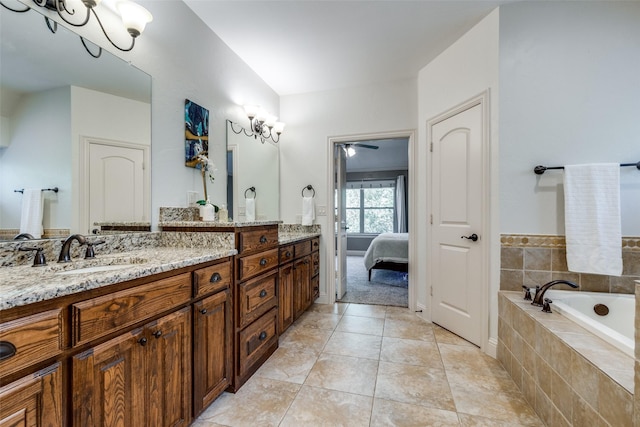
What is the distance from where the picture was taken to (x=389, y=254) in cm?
420

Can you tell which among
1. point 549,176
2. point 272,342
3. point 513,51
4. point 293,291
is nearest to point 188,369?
point 272,342

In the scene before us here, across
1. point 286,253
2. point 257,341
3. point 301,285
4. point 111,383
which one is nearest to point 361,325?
point 301,285

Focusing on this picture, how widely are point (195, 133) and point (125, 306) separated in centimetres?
143

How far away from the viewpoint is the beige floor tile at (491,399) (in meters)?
1.44

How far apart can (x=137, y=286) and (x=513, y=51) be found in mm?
2704

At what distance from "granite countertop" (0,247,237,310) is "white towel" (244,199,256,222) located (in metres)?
1.32

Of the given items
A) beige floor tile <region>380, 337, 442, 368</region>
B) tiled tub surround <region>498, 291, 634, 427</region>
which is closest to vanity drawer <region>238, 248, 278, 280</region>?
beige floor tile <region>380, 337, 442, 368</region>

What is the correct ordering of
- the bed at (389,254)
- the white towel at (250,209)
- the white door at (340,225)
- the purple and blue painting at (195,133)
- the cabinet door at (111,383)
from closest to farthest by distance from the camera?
the cabinet door at (111,383)
the purple and blue painting at (195,133)
the white towel at (250,209)
the white door at (340,225)
the bed at (389,254)

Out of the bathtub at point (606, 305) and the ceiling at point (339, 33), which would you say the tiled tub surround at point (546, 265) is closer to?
the bathtub at point (606, 305)

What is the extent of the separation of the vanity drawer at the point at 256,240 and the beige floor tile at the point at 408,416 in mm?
1159

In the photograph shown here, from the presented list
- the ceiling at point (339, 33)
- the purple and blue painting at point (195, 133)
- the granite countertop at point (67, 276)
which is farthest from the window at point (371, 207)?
the granite countertop at point (67, 276)

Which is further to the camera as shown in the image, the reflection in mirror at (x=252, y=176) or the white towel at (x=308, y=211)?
the white towel at (x=308, y=211)

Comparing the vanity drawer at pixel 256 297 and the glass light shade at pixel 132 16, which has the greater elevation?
the glass light shade at pixel 132 16

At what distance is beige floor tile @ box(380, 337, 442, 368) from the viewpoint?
1.96 meters
